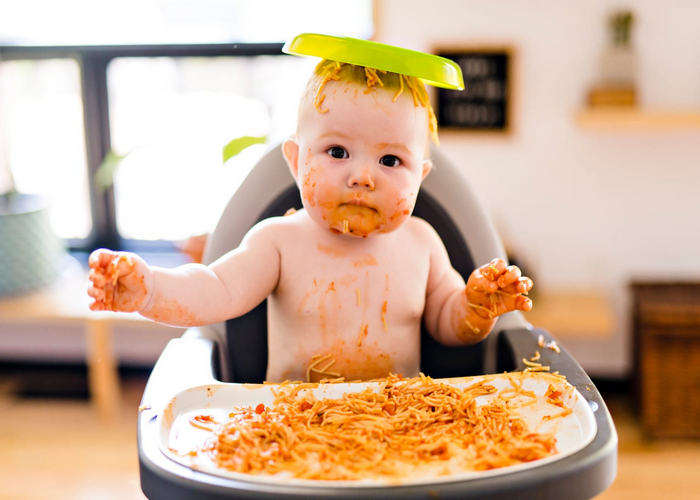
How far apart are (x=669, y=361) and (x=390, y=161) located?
1483mm

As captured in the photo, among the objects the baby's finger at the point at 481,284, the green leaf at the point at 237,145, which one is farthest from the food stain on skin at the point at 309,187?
the green leaf at the point at 237,145

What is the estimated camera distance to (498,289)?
2.73 feet

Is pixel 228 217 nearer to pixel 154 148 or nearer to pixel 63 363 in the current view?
pixel 154 148

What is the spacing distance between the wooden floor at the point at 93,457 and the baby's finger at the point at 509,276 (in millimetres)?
1228

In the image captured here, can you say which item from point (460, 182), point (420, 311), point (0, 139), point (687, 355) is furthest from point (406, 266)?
point (0, 139)

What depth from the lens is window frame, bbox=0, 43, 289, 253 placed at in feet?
7.82

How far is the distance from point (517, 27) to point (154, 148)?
120 centimetres

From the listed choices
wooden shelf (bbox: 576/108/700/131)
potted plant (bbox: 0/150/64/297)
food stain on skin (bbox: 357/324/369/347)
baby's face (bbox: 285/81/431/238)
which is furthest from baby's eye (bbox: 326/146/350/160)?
potted plant (bbox: 0/150/64/297)

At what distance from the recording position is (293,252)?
930mm

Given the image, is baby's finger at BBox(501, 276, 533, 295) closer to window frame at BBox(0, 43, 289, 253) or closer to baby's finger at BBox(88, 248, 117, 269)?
baby's finger at BBox(88, 248, 117, 269)

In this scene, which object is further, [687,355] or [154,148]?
[154,148]

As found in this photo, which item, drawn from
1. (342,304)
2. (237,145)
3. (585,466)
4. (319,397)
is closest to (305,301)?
(342,304)

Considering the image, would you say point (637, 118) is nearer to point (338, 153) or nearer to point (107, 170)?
point (338, 153)

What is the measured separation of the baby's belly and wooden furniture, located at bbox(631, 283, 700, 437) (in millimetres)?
1286
